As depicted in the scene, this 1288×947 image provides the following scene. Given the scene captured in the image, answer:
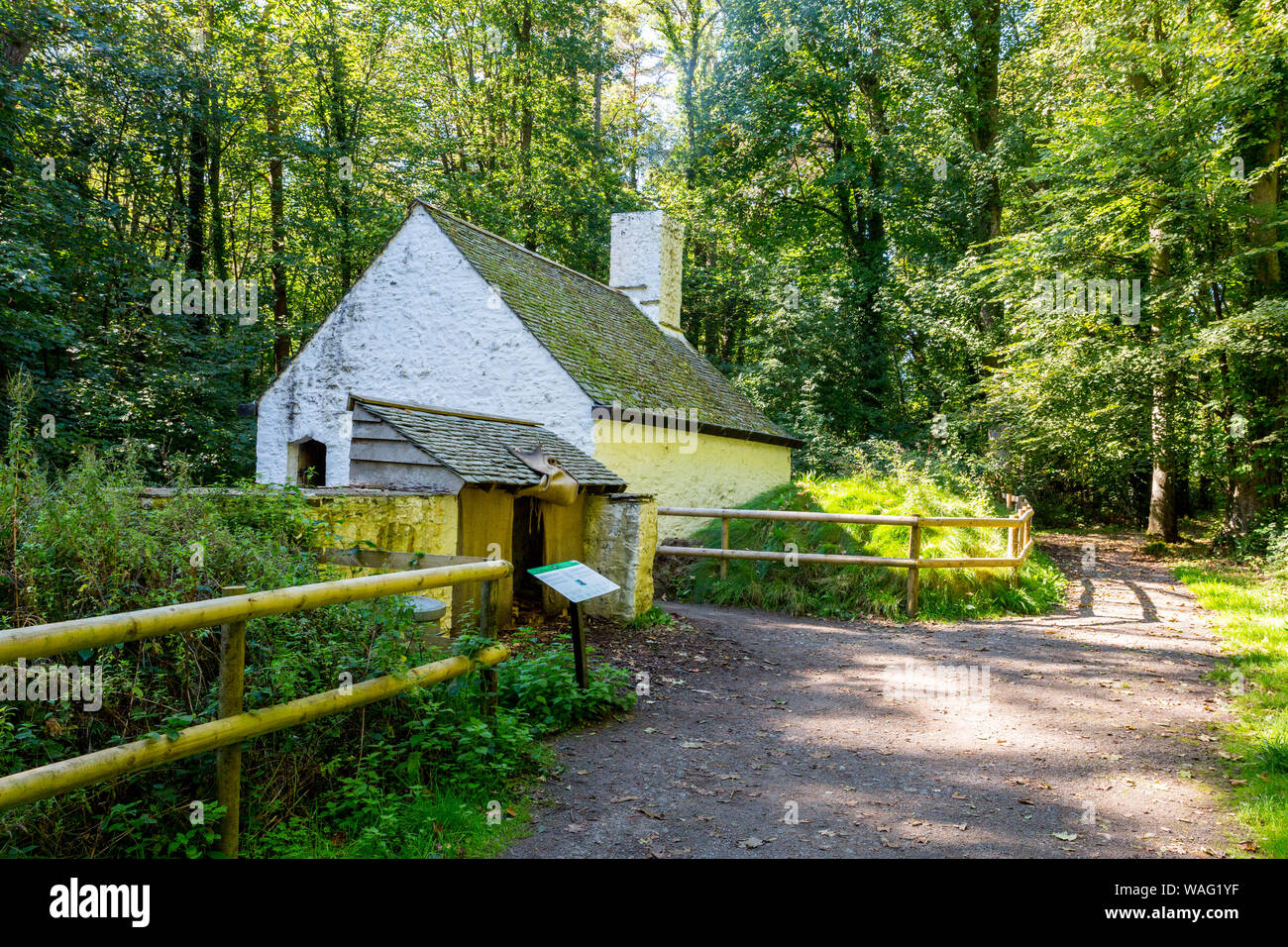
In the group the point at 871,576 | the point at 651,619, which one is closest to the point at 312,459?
the point at 651,619

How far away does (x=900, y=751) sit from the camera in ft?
15.9

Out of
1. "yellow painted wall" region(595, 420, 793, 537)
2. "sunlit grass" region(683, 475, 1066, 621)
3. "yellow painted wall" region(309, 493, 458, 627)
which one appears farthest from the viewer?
"yellow painted wall" region(595, 420, 793, 537)

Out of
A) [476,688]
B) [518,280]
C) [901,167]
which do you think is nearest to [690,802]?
[476,688]

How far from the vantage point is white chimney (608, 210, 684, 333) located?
18.5 m

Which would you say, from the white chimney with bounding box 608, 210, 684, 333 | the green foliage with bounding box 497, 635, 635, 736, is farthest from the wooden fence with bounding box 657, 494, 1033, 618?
the white chimney with bounding box 608, 210, 684, 333

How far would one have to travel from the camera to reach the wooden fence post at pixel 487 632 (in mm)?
4195

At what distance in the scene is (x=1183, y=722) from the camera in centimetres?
540

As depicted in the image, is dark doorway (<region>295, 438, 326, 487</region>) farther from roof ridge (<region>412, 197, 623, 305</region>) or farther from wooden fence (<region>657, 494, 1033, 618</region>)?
wooden fence (<region>657, 494, 1033, 618</region>)

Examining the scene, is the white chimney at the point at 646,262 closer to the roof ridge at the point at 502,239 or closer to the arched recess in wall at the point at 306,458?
the roof ridge at the point at 502,239

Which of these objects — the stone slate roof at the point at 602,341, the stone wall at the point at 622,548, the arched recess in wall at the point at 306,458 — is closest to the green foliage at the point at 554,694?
the stone wall at the point at 622,548

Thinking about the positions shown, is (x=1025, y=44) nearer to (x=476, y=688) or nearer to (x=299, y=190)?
(x=299, y=190)

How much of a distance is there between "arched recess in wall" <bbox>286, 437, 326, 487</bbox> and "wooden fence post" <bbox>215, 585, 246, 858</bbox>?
11.0 meters

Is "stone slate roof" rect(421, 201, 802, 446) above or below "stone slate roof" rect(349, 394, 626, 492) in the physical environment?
above

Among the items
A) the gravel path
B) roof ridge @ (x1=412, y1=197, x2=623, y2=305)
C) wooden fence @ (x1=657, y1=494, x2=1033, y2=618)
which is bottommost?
the gravel path
